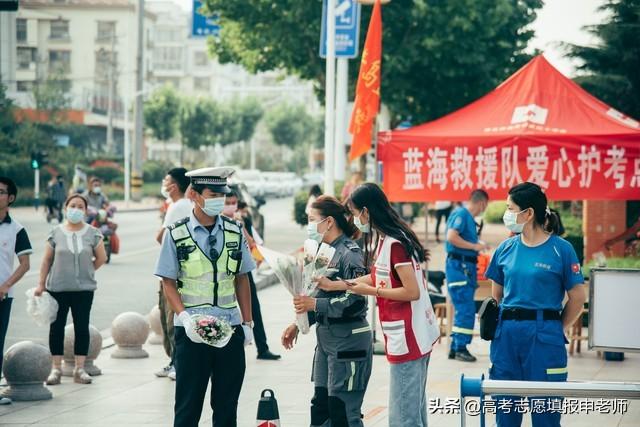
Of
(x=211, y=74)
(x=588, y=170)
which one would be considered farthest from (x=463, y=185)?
(x=211, y=74)

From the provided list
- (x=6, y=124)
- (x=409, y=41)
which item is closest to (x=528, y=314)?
(x=409, y=41)

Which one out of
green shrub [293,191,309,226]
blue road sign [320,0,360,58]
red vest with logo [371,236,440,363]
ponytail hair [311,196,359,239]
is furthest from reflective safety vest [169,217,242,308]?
green shrub [293,191,309,226]

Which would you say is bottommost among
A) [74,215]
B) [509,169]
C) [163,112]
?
[74,215]

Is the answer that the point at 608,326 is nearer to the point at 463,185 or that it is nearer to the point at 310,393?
the point at 310,393

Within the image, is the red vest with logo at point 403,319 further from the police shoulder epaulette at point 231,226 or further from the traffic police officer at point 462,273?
the traffic police officer at point 462,273

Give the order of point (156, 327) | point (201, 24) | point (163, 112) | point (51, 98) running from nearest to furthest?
point (156, 327)
point (201, 24)
point (51, 98)
point (163, 112)

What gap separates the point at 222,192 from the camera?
661cm

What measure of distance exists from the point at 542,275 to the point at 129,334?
6301 mm

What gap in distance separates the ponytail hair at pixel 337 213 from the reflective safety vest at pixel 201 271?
2.42ft

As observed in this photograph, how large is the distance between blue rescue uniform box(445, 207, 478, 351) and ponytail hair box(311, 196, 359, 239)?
171 inches

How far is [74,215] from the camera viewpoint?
10.0m

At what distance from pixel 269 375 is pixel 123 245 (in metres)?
17.9

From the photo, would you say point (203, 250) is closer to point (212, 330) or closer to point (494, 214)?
point (212, 330)

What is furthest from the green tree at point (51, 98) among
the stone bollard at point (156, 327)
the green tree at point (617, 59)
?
the stone bollard at point (156, 327)
